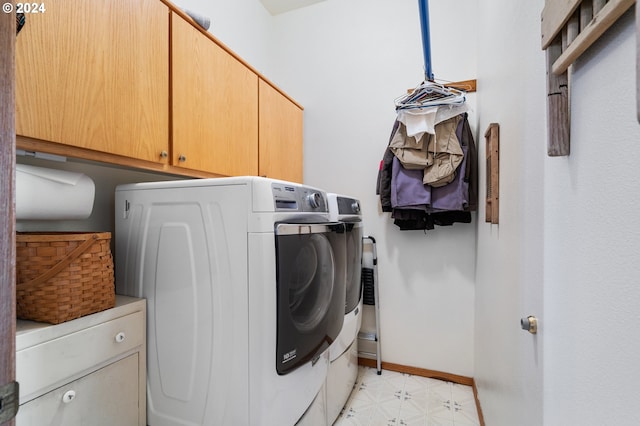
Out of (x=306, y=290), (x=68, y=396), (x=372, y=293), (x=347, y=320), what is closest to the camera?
(x=68, y=396)

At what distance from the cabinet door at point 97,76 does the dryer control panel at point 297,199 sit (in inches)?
23.2

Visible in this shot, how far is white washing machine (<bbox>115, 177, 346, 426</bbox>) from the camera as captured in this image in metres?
1.06

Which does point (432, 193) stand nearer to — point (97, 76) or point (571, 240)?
point (571, 240)

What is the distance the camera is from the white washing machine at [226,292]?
1057 mm

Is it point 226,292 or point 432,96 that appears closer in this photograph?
point 226,292

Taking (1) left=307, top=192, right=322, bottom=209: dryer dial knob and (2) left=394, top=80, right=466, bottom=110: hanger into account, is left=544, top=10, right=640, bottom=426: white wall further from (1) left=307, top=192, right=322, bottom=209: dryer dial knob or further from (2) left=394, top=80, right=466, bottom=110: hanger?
A: (2) left=394, top=80, right=466, bottom=110: hanger

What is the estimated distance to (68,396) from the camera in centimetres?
94

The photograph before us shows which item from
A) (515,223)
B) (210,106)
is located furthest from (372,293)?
(210,106)

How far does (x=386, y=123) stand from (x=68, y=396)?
2431mm

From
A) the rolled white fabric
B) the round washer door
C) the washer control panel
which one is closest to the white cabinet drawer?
the rolled white fabric

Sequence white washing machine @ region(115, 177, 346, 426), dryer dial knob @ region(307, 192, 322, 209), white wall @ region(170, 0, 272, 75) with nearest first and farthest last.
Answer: white washing machine @ region(115, 177, 346, 426)
dryer dial knob @ region(307, 192, 322, 209)
white wall @ region(170, 0, 272, 75)

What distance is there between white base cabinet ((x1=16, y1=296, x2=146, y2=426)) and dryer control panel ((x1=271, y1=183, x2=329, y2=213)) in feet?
2.32

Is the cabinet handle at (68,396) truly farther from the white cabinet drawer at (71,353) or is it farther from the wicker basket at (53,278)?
the wicker basket at (53,278)

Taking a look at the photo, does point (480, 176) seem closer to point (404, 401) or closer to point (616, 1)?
point (404, 401)
